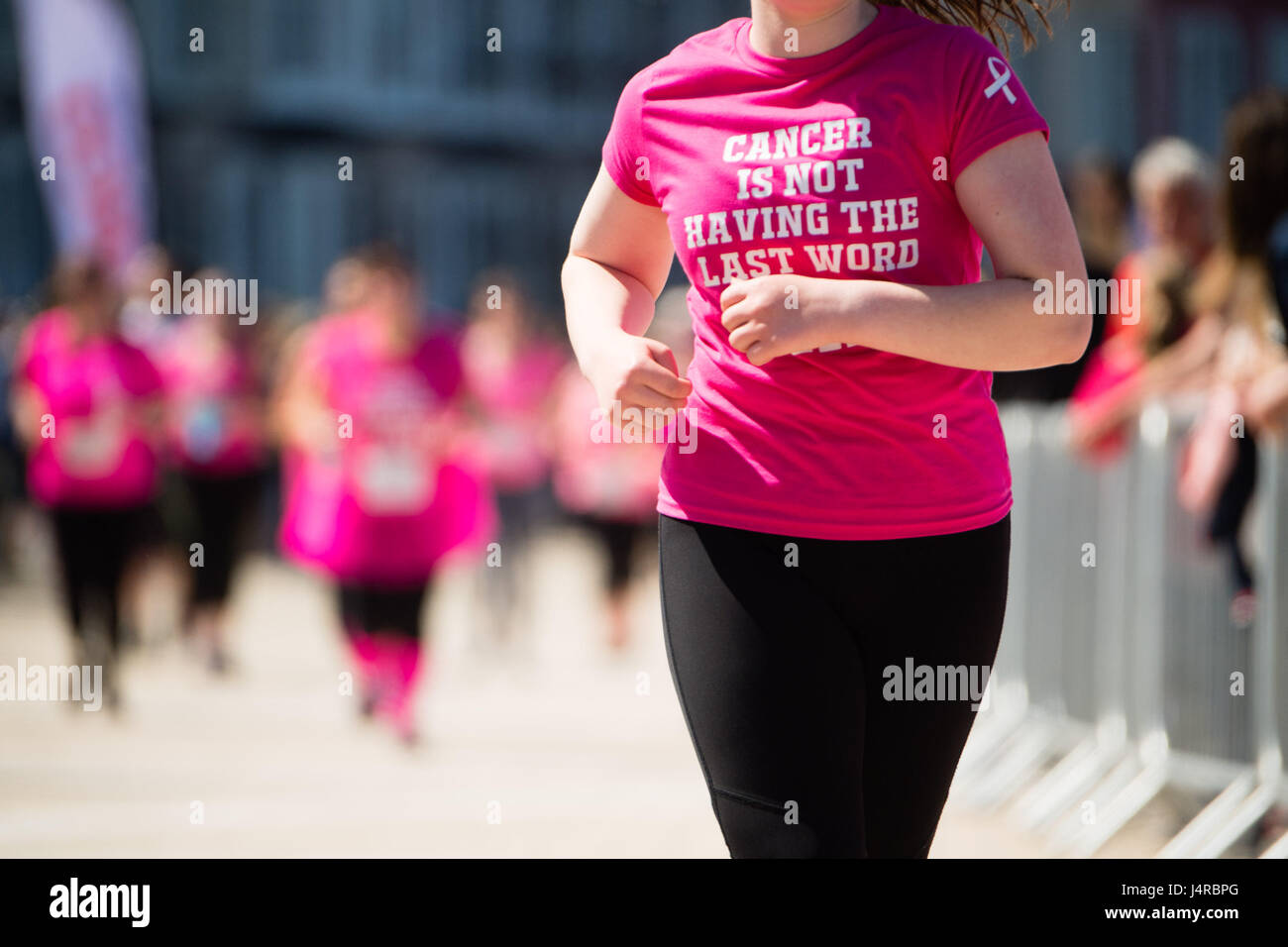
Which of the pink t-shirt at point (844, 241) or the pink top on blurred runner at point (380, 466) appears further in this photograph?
the pink top on blurred runner at point (380, 466)

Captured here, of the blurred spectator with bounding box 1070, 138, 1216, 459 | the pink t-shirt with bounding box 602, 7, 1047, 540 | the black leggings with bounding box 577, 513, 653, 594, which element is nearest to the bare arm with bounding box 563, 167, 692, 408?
the pink t-shirt with bounding box 602, 7, 1047, 540

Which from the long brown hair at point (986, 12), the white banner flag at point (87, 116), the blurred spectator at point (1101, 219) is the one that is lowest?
the long brown hair at point (986, 12)

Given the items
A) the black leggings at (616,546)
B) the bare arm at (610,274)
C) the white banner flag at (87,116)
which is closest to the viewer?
the bare arm at (610,274)

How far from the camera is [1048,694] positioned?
6164 mm

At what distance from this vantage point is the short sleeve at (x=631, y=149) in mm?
2471

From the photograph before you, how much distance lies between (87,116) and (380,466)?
8.15 metres

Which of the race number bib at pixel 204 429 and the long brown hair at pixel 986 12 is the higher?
the long brown hair at pixel 986 12

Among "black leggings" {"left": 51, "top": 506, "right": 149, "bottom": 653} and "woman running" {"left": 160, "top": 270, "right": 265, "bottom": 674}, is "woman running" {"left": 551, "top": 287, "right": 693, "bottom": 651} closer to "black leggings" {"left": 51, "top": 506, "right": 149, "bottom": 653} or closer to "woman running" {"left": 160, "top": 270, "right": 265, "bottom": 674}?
"woman running" {"left": 160, "top": 270, "right": 265, "bottom": 674}

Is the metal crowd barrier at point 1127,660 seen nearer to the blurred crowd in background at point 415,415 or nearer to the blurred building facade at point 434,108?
the blurred crowd in background at point 415,415

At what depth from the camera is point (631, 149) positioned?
249 cm

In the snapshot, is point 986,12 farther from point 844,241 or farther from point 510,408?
point 510,408

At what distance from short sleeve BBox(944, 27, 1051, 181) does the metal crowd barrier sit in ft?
8.09

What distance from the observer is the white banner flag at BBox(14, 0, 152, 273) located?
47.4 feet

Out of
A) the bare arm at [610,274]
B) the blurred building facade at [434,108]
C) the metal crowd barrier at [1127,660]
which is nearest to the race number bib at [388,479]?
the metal crowd barrier at [1127,660]
